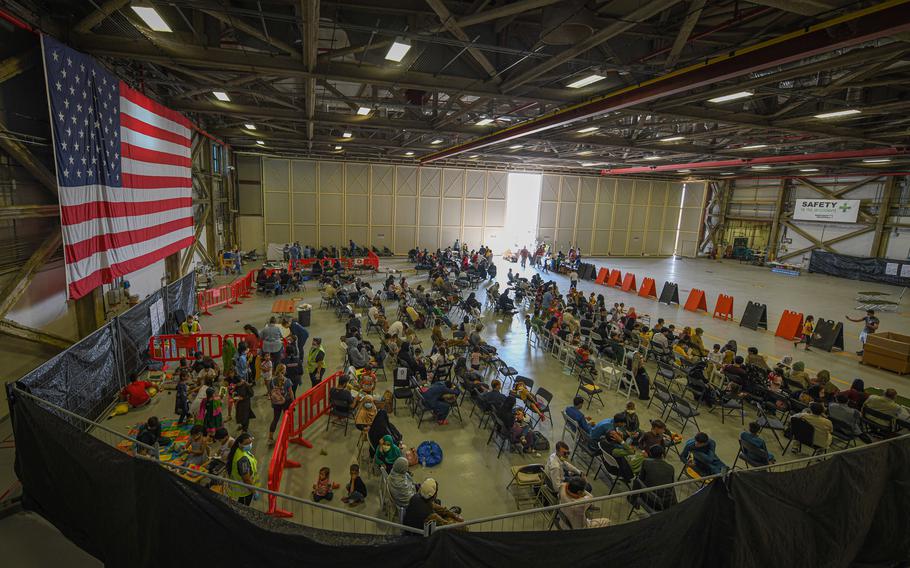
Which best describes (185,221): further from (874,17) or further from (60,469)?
(874,17)

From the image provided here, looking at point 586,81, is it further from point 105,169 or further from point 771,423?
point 105,169

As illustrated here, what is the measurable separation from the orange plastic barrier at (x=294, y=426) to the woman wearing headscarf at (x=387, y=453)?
4.74 ft

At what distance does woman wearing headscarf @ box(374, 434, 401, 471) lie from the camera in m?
6.64

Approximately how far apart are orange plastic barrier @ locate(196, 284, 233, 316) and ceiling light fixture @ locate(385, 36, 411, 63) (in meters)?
12.4

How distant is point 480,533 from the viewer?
339cm

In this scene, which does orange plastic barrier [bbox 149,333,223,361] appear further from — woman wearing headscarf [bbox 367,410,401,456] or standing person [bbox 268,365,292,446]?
woman wearing headscarf [bbox 367,410,401,456]

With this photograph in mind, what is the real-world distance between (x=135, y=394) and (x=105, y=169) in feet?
15.5

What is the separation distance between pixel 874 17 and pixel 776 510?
6.07m

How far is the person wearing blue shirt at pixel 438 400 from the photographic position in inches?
343

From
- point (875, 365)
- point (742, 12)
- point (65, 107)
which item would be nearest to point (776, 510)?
point (742, 12)

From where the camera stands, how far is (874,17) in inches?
205

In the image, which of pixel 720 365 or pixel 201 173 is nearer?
pixel 720 365

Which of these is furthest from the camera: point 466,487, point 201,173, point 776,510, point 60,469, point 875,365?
point 201,173

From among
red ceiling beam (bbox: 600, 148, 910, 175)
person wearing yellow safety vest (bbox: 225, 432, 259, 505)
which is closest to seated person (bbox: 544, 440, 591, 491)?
person wearing yellow safety vest (bbox: 225, 432, 259, 505)
